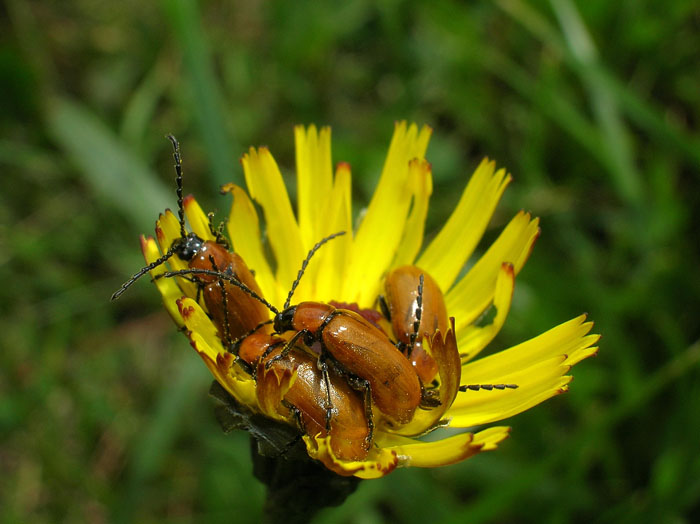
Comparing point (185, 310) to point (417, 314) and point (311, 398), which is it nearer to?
point (311, 398)

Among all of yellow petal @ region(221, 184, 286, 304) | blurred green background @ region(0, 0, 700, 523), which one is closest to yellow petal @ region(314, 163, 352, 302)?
yellow petal @ region(221, 184, 286, 304)

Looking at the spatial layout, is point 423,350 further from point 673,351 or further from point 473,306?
point 673,351

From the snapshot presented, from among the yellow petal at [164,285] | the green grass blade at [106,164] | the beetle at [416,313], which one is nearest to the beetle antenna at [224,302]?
the yellow petal at [164,285]

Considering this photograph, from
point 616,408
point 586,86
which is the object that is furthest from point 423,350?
point 586,86

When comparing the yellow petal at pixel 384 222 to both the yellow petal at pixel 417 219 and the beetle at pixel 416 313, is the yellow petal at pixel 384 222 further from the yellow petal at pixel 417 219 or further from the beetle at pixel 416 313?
the beetle at pixel 416 313

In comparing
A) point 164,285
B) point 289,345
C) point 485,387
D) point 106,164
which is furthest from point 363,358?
point 106,164

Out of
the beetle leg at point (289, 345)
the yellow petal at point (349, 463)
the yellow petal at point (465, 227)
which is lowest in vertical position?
the yellow petal at point (349, 463)
